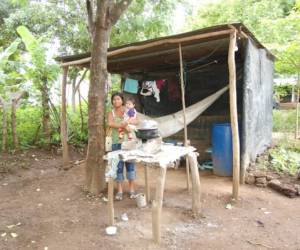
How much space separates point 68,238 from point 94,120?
143 centimetres

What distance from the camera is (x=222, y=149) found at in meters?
4.51

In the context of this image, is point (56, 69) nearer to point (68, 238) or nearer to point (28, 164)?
point (28, 164)

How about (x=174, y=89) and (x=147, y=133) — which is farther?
(x=174, y=89)

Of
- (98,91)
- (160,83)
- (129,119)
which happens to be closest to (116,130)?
(129,119)

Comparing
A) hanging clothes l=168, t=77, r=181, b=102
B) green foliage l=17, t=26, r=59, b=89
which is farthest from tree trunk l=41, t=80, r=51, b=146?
hanging clothes l=168, t=77, r=181, b=102

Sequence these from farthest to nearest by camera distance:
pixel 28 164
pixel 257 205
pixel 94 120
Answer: pixel 28 164 → pixel 94 120 → pixel 257 205

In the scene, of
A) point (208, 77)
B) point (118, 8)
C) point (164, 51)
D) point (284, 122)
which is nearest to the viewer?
point (118, 8)

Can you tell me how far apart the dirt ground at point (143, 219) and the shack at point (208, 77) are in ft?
1.85

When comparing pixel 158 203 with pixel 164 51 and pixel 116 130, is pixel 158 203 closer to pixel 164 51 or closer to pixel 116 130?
pixel 116 130

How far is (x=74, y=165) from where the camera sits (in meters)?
5.21

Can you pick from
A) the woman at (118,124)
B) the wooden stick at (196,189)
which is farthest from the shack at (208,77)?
the woman at (118,124)

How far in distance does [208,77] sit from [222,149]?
1.74 m

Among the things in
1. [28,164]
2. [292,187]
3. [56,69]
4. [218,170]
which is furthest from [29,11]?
[292,187]

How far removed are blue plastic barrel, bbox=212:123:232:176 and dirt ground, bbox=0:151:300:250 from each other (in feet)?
0.60
